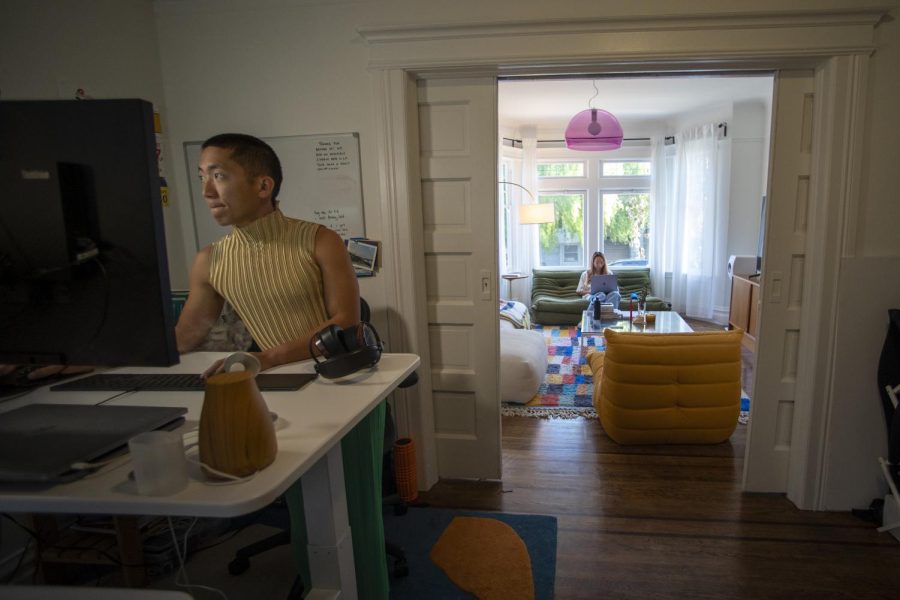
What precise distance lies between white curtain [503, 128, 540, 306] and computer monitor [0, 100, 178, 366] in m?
6.55

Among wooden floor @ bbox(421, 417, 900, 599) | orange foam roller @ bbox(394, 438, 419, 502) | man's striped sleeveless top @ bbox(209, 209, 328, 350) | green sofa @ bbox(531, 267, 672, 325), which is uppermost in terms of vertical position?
man's striped sleeveless top @ bbox(209, 209, 328, 350)

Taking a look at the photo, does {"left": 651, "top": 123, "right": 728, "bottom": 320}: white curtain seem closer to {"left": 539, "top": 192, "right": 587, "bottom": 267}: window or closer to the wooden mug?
{"left": 539, "top": 192, "right": 587, "bottom": 267}: window

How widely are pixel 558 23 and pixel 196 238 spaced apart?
201cm

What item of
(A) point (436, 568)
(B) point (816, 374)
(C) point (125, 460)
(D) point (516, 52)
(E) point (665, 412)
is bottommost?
(A) point (436, 568)

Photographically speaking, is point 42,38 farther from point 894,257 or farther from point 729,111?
point 729,111

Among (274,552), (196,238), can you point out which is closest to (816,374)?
(274,552)

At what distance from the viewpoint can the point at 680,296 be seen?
6.73 metres

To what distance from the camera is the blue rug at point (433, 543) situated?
181 cm

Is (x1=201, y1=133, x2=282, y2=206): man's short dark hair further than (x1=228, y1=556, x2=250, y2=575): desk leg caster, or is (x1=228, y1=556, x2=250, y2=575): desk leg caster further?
(x1=228, y1=556, x2=250, y2=575): desk leg caster

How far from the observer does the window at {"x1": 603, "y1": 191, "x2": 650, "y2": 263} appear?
7164 millimetres

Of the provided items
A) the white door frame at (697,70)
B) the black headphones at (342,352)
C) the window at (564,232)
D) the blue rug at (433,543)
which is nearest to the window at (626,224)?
the window at (564,232)

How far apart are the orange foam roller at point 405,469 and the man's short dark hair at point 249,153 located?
1.41 meters

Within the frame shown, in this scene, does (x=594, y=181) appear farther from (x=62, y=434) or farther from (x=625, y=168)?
(x=62, y=434)

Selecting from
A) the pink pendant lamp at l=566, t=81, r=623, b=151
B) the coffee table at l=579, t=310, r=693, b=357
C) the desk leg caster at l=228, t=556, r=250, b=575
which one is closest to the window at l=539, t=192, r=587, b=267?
the coffee table at l=579, t=310, r=693, b=357
